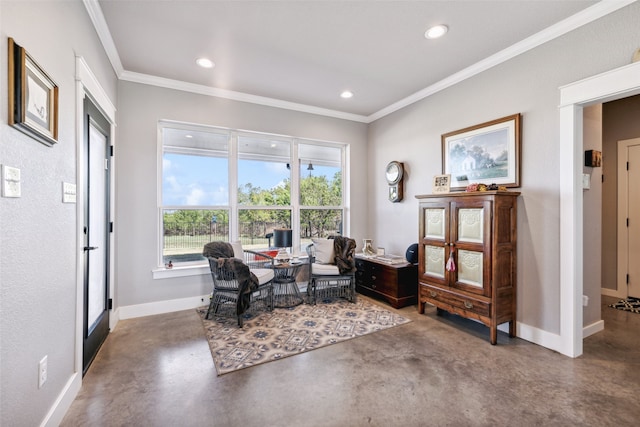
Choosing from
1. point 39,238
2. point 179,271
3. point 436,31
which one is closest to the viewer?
point 39,238

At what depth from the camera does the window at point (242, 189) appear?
373cm

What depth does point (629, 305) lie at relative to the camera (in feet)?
12.1

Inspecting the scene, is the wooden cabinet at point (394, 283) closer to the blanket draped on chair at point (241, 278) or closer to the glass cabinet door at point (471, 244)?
the glass cabinet door at point (471, 244)

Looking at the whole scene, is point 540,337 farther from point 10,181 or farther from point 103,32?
point 103,32

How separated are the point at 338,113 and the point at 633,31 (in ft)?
10.6

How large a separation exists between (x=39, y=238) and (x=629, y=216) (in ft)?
20.2

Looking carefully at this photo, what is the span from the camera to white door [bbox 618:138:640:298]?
392 centimetres

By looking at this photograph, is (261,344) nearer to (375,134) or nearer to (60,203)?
(60,203)

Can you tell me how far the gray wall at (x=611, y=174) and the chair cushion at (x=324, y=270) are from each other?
386cm

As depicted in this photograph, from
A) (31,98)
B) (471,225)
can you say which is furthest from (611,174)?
(31,98)

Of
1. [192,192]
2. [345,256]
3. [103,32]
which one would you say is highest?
[103,32]

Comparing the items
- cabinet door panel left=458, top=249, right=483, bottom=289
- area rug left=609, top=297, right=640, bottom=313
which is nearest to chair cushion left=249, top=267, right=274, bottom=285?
cabinet door panel left=458, top=249, right=483, bottom=289

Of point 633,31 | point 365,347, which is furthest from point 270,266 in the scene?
point 633,31

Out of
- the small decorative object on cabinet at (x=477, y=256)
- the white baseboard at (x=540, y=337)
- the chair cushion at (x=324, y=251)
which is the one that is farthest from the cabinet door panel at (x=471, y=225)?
the chair cushion at (x=324, y=251)
